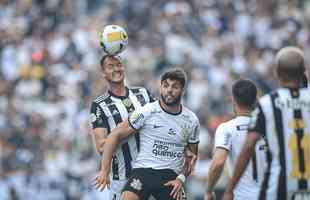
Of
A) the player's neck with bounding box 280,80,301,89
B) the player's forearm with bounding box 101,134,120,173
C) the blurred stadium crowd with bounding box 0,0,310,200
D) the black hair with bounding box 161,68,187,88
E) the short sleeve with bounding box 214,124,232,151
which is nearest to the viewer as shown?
the player's neck with bounding box 280,80,301,89

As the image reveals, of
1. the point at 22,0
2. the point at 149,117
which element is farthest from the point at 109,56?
the point at 22,0

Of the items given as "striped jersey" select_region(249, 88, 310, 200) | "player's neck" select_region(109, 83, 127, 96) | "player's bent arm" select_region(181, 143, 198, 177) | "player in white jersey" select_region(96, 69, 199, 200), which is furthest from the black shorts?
"striped jersey" select_region(249, 88, 310, 200)

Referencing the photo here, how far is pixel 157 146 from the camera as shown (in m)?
11.7

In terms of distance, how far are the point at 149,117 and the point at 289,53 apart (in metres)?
2.72

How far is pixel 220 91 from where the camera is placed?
24.0m

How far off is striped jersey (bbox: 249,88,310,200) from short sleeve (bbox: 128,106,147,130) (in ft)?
8.09

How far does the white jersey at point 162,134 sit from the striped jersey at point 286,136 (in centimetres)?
240

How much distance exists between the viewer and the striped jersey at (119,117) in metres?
12.2

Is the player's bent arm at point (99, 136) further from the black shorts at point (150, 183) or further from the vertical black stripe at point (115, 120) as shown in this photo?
the black shorts at point (150, 183)

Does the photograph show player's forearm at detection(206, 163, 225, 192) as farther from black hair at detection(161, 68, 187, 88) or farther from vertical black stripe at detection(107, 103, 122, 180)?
vertical black stripe at detection(107, 103, 122, 180)

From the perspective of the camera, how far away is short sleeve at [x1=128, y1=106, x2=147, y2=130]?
1159 centimetres

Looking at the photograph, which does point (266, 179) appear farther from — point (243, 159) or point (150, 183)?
point (150, 183)

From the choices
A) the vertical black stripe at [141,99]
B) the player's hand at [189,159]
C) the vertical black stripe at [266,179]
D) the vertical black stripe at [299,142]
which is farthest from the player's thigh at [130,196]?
the vertical black stripe at [299,142]

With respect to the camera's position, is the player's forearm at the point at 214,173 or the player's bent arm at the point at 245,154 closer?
the player's bent arm at the point at 245,154
